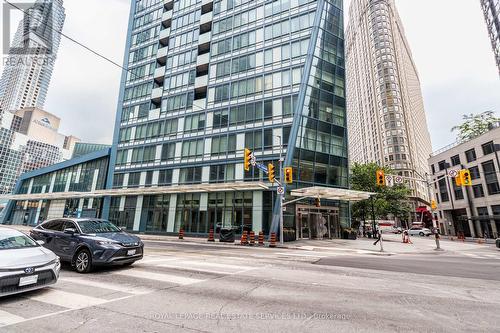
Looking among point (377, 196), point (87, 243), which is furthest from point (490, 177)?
point (87, 243)

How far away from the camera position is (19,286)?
4.82 m

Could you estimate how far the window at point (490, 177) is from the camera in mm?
38312

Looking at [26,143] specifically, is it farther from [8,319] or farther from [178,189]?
[8,319]

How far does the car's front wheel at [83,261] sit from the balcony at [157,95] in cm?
3265

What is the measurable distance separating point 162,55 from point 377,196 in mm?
41174

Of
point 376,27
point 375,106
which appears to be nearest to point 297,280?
point 375,106

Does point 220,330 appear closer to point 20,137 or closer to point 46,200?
point 46,200

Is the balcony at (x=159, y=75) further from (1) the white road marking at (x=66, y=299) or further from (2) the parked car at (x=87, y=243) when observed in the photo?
(1) the white road marking at (x=66, y=299)

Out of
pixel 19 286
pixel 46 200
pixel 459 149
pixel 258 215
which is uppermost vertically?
pixel 459 149

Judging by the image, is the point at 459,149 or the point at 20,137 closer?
the point at 459,149

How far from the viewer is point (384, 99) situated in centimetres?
9131

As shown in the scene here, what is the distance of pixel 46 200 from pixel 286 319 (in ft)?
180

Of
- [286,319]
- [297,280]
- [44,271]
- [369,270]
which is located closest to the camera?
[286,319]

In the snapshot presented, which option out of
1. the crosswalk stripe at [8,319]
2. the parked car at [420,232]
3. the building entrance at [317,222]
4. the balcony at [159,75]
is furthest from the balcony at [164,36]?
the parked car at [420,232]
